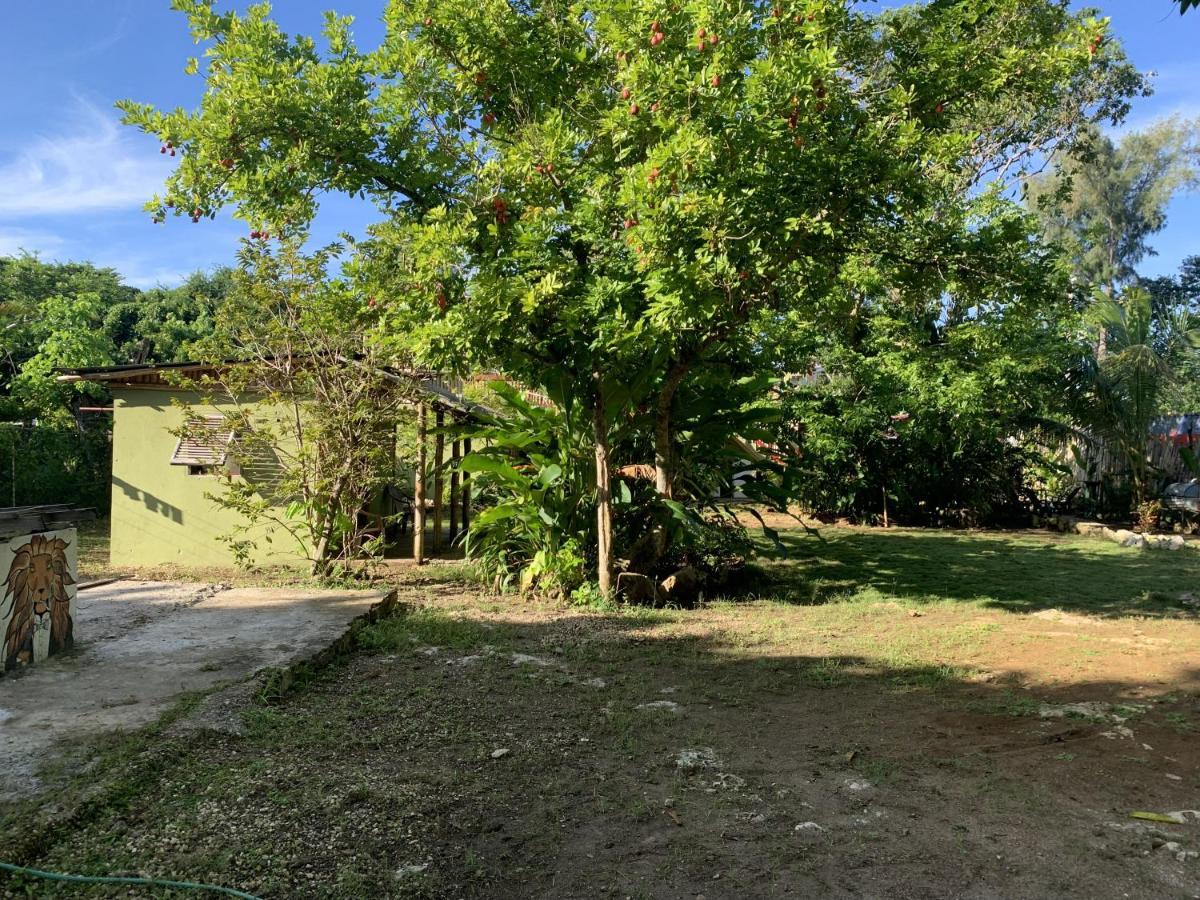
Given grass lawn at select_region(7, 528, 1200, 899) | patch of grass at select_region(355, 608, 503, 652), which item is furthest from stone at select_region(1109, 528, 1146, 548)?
patch of grass at select_region(355, 608, 503, 652)

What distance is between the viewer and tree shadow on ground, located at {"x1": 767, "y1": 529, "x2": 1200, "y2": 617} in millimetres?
8805

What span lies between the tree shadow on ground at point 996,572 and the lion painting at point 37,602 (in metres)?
6.68

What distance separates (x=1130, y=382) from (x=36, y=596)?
1682cm

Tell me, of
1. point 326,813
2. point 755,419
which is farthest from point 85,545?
point 326,813

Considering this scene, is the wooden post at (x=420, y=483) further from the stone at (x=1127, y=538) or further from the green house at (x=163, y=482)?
the stone at (x=1127, y=538)

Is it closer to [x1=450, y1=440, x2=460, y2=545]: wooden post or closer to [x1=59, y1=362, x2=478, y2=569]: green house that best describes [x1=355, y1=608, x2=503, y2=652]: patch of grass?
[x1=450, y1=440, x2=460, y2=545]: wooden post

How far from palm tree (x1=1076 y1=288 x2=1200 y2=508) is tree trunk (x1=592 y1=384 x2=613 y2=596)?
1166 cm

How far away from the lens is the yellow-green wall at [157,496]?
11.1 metres

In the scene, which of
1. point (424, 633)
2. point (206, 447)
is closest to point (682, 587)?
point (424, 633)

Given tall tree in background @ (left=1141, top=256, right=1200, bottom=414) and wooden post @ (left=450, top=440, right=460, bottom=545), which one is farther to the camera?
tall tree in background @ (left=1141, top=256, right=1200, bottom=414)

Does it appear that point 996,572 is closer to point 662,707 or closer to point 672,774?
point 662,707

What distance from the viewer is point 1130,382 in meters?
15.2

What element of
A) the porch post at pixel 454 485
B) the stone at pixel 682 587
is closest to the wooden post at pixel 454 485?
the porch post at pixel 454 485

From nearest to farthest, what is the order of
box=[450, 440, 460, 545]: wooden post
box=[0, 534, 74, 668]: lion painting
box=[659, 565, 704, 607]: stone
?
1. box=[0, 534, 74, 668]: lion painting
2. box=[659, 565, 704, 607]: stone
3. box=[450, 440, 460, 545]: wooden post
